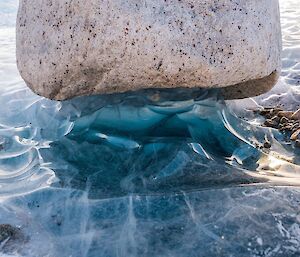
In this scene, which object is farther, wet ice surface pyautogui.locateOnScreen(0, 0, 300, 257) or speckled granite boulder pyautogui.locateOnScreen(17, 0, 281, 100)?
speckled granite boulder pyautogui.locateOnScreen(17, 0, 281, 100)

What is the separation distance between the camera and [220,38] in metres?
2.55

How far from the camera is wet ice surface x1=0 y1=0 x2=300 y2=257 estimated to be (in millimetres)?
2107

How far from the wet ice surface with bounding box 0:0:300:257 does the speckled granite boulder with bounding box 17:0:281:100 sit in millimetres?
286

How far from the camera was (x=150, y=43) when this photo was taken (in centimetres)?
248

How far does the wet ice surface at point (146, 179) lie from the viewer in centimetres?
211

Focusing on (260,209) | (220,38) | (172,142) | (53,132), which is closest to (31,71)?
(53,132)

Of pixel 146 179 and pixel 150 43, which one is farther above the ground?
pixel 150 43

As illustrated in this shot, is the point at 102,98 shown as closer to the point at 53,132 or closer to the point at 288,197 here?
the point at 53,132

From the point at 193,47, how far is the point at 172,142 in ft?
1.84

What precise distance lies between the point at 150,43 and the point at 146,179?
681 mm

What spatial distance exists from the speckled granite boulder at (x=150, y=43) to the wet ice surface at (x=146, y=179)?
29cm

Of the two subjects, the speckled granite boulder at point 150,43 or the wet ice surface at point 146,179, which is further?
the speckled granite boulder at point 150,43

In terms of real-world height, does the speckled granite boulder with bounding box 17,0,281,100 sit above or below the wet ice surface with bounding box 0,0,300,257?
above

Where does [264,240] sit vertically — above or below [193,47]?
below
